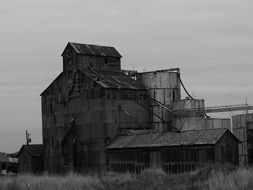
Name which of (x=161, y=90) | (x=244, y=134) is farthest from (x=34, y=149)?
(x=244, y=134)

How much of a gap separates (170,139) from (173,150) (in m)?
1.29

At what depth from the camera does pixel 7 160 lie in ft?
260

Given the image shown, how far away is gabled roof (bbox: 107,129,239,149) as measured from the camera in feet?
160

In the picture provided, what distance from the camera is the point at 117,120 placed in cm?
5809

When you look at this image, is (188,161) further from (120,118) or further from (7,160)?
(7,160)

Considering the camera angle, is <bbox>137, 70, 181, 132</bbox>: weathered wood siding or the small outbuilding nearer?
the small outbuilding

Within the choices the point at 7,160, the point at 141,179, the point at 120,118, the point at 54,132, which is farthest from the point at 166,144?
the point at 7,160

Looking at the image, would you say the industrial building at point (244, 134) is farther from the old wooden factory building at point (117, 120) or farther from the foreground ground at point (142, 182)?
the foreground ground at point (142, 182)

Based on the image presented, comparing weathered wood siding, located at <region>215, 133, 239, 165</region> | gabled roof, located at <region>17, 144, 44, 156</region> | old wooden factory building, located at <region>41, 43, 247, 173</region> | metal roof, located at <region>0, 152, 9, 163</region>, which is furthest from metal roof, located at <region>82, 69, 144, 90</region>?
metal roof, located at <region>0, 152, 9, 163</region>

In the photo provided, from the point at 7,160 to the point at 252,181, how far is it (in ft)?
181

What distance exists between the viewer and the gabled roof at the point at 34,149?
224 feet

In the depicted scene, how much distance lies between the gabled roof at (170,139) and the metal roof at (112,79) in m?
5.68

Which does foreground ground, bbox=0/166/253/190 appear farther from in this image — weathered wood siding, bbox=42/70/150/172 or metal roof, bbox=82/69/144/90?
metal roof, bbox=82/69/144/90

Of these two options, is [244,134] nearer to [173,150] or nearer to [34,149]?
[173,150]
